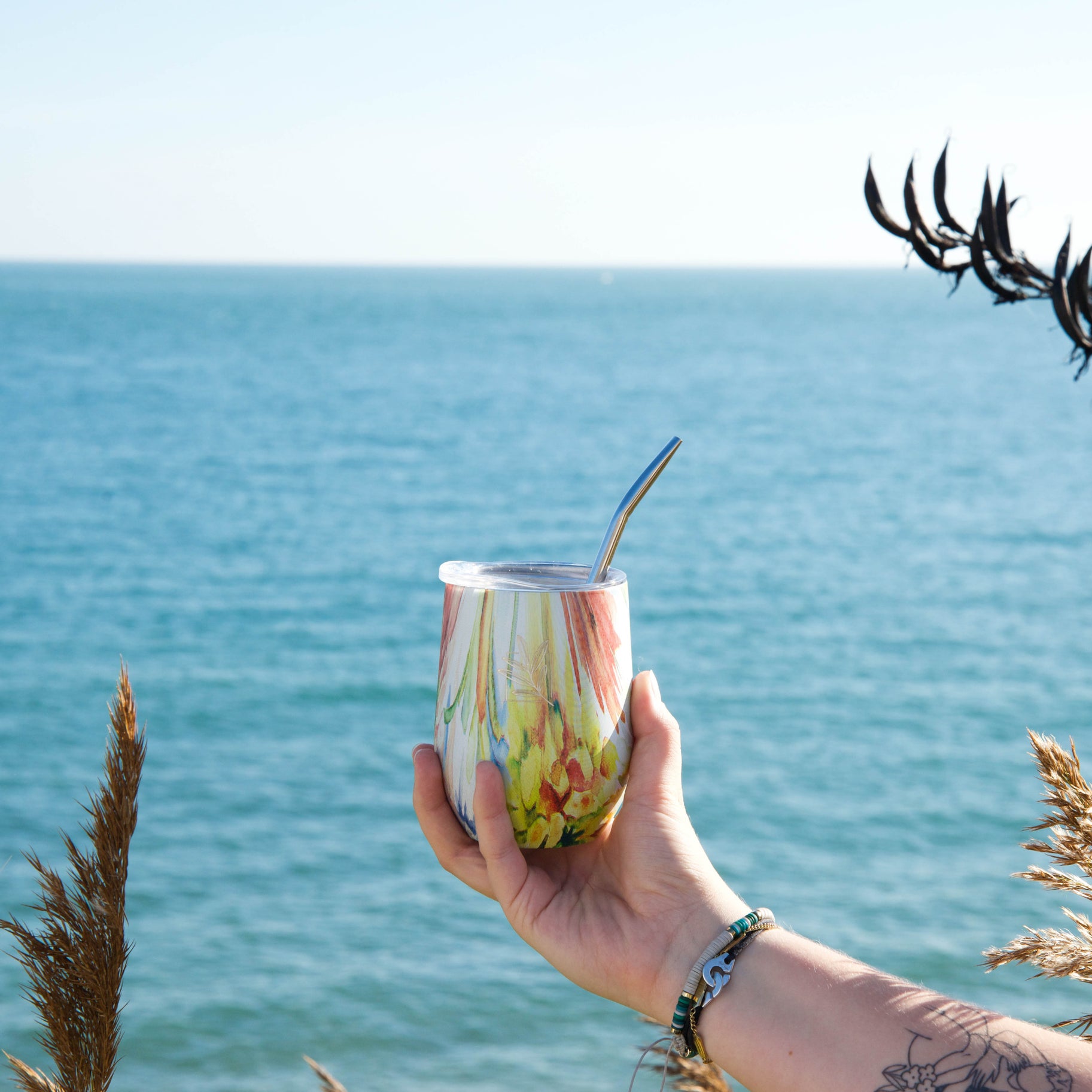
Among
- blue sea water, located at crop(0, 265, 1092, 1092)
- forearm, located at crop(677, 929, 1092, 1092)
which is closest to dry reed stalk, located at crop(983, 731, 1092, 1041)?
forearm, located at crop(677, 929, 1092, 1092)

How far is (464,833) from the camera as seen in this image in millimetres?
1585

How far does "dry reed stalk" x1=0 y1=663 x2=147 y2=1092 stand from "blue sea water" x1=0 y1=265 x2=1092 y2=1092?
9632mm

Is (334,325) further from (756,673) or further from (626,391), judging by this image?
(756,673)

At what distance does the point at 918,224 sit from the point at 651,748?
0.93 meters

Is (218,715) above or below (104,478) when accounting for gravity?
below

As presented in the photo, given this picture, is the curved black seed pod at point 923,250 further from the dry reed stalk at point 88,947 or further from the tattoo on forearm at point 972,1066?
the dry reed stalk at point 88,947

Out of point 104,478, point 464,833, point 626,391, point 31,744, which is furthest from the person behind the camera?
point 626,391

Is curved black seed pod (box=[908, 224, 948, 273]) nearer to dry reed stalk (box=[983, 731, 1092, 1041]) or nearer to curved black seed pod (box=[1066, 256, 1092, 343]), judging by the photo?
curved black seed pod (box=[1066, 256, 1092, 343])

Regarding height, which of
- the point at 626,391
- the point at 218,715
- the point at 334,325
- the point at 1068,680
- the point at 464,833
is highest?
the point at 334,325

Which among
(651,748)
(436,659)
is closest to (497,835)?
(651,748)

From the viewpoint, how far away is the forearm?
1.27 metres

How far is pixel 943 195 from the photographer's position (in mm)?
1709

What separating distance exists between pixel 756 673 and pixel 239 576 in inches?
472

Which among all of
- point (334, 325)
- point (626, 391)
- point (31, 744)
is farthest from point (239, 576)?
point (334, 325)
